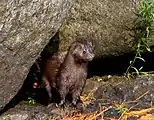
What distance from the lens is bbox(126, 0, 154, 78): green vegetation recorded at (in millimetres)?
6082

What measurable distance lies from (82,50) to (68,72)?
343 mm

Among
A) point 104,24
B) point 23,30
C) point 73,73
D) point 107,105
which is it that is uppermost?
point 23,30

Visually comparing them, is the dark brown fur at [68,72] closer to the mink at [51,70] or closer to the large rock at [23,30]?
the mink at [51,70]

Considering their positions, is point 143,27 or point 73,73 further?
point 143,27

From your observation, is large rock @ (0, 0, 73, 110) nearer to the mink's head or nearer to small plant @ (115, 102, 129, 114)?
the mink's head

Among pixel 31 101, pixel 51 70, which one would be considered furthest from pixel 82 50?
pixel 31 101

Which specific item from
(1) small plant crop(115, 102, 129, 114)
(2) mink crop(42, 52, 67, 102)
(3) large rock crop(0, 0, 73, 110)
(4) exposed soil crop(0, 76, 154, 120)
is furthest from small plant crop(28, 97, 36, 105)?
(1) small plant crop(115, 102, 129, 114)

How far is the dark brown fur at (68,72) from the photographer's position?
6074mm

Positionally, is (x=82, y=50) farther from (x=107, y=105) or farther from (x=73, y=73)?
(x=107, y=105)

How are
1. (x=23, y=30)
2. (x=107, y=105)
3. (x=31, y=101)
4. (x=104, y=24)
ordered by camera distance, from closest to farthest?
(x=23, y=30) < (x=107, y=105) < (x=31, y=101) < (x=104, y=24)

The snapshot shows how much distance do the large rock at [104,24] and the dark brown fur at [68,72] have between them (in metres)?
0.30

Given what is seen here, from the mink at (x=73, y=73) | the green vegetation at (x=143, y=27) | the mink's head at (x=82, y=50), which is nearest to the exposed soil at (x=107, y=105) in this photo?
the mink at (x=73, y=73)

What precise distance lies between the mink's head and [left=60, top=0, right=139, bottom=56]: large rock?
0.35 meters

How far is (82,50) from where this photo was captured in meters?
5.91
